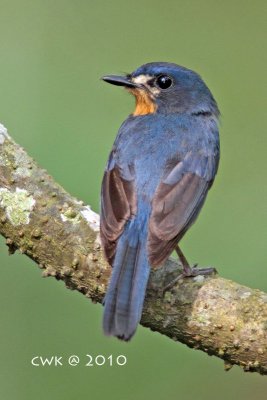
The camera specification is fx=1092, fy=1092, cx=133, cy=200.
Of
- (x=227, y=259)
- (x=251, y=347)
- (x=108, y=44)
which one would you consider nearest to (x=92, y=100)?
(x=108, y=44)

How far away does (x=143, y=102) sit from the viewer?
6.56m

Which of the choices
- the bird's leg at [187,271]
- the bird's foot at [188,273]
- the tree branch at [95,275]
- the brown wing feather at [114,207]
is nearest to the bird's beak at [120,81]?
the brown wing feather at [114,207]

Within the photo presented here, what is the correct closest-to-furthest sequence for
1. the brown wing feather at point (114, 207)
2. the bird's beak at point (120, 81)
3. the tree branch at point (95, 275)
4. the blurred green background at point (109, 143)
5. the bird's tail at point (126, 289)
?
the bird's tail at point (126, 289), the tree branch at point (95, 275), the brown wing feather at point (114, 207), the blurred green background at point (109, 143), the bird's beak at point (120, 81)

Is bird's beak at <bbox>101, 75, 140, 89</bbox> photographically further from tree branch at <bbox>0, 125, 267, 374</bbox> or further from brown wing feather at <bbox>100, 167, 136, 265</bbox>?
tree branch at <bbox>0, 125, 267, 374</bbox>

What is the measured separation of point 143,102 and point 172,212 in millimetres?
1249

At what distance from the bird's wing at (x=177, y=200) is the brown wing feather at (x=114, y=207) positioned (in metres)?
0.13

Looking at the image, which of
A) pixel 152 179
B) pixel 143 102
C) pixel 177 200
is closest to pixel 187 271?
pixel 177 200

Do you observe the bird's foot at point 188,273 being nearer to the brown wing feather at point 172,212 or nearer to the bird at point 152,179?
the bird at point 152,179

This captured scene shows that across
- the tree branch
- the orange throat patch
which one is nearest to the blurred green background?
the orange throat patch

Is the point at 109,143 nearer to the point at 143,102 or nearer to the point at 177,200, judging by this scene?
the point at 143,102

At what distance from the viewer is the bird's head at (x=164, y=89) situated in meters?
6.50

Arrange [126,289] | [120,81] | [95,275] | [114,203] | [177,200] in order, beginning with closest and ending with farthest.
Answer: [126,289] < [95,275] < [114,203] < [177,200] < [120,81]

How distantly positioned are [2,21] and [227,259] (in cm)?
271

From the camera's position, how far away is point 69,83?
7.29m
